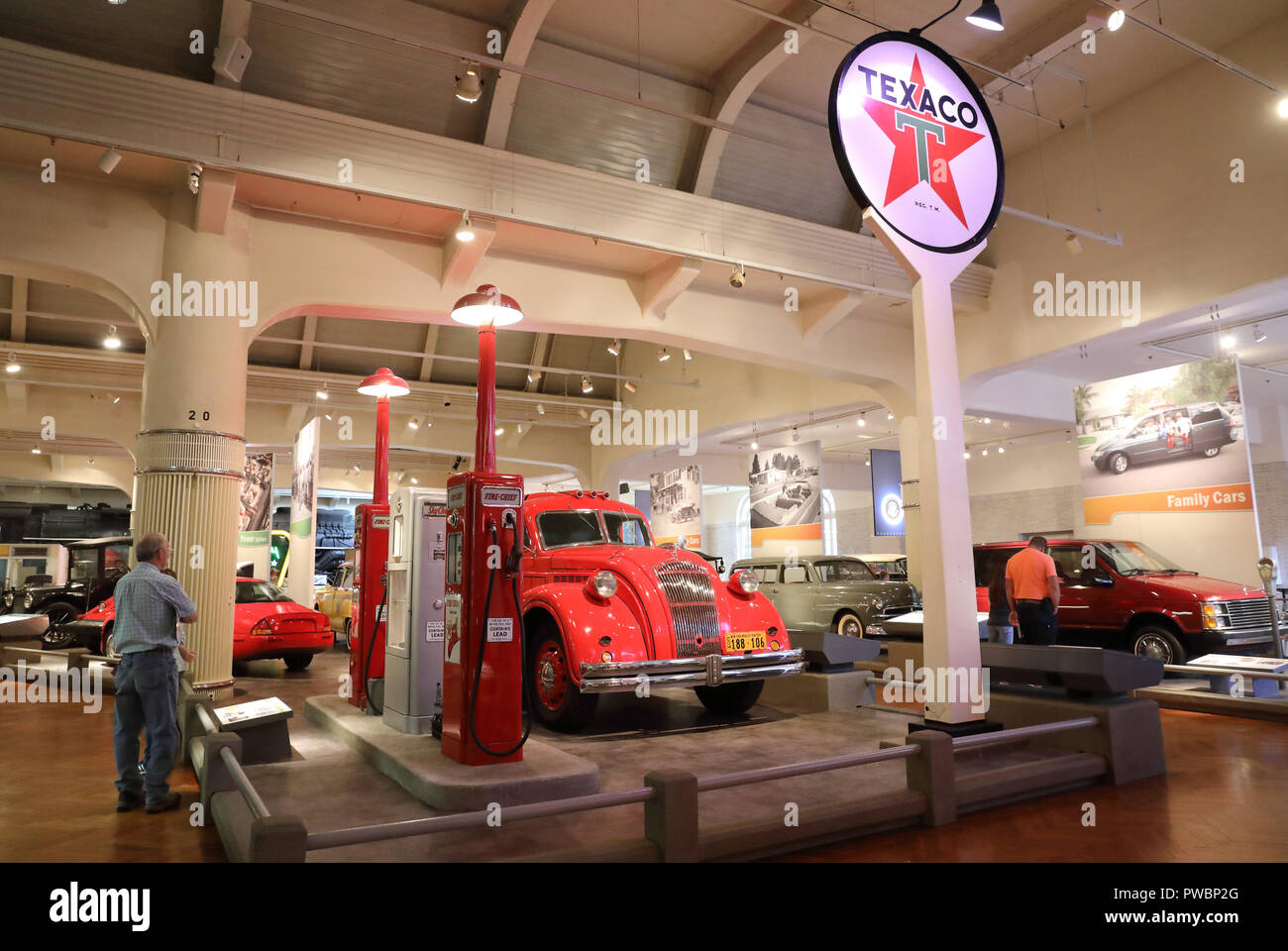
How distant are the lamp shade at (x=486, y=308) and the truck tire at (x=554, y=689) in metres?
2.38

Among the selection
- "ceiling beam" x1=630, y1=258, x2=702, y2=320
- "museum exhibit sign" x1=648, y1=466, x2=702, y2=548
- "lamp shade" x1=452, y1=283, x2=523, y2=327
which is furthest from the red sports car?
"museum exhibit sign" x1=648, y1=466, x2=702, y2=548

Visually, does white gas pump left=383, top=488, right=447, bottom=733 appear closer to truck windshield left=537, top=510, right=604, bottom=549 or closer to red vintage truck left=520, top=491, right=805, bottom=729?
red vintage truck left=520, top=491, right=805, bottom=729

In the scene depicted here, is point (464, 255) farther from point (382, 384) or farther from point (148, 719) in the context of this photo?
point (148, 719)

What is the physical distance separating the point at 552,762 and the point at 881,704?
387 cm

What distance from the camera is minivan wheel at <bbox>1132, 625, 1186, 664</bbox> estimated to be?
8758mm

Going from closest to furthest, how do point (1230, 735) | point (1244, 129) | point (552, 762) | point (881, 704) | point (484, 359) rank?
1. point (552, 762)
2. point (484, 359)
3. point (1230, 735)
4. point (881, 704)
5. point (1244, 129)

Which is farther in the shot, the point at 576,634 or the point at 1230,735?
the point at 1230,735

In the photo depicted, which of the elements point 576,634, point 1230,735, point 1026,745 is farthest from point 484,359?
point 1230,735

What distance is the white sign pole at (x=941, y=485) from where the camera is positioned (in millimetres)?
4996

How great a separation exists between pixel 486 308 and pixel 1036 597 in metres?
6.25

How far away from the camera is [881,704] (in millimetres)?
7164

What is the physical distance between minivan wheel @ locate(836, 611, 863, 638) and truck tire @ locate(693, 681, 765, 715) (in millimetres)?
5042
